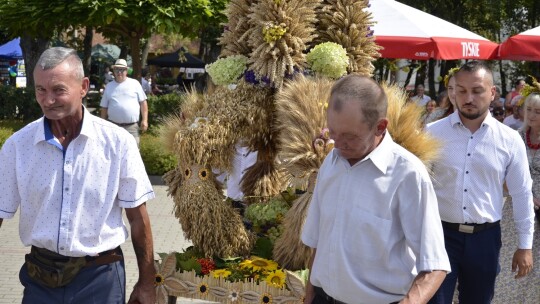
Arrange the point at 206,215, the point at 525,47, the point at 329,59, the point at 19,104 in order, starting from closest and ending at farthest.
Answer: the point at 206,215 → the point at 329,59 → the point at 525,47 → the point at 19,104

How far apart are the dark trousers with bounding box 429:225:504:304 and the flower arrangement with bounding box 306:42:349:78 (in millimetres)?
1191

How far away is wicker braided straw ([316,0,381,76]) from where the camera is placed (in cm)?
518

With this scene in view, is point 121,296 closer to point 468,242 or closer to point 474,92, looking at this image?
point 468,242

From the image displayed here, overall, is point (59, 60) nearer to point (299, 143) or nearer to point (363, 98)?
point (363, 98)

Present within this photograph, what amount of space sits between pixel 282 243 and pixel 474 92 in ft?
4.78

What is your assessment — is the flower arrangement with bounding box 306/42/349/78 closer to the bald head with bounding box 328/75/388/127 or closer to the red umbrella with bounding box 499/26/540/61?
the bald head with bounding box 328/75/388/127

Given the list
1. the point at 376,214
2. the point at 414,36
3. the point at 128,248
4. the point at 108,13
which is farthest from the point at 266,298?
the point at 108,13

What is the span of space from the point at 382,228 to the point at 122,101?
9.30 metres

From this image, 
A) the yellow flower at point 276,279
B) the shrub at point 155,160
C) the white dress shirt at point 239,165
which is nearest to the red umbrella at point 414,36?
the shrub at point 155,160

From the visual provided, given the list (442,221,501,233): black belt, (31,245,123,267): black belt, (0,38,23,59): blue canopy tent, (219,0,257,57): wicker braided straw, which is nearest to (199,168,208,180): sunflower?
(219,0,257,57): wicker braided straw

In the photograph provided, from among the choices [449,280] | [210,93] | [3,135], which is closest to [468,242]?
Answer: [449,280]

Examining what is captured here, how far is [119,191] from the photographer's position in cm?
365

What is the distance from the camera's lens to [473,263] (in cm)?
459

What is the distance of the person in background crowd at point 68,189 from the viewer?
3.49 metres
